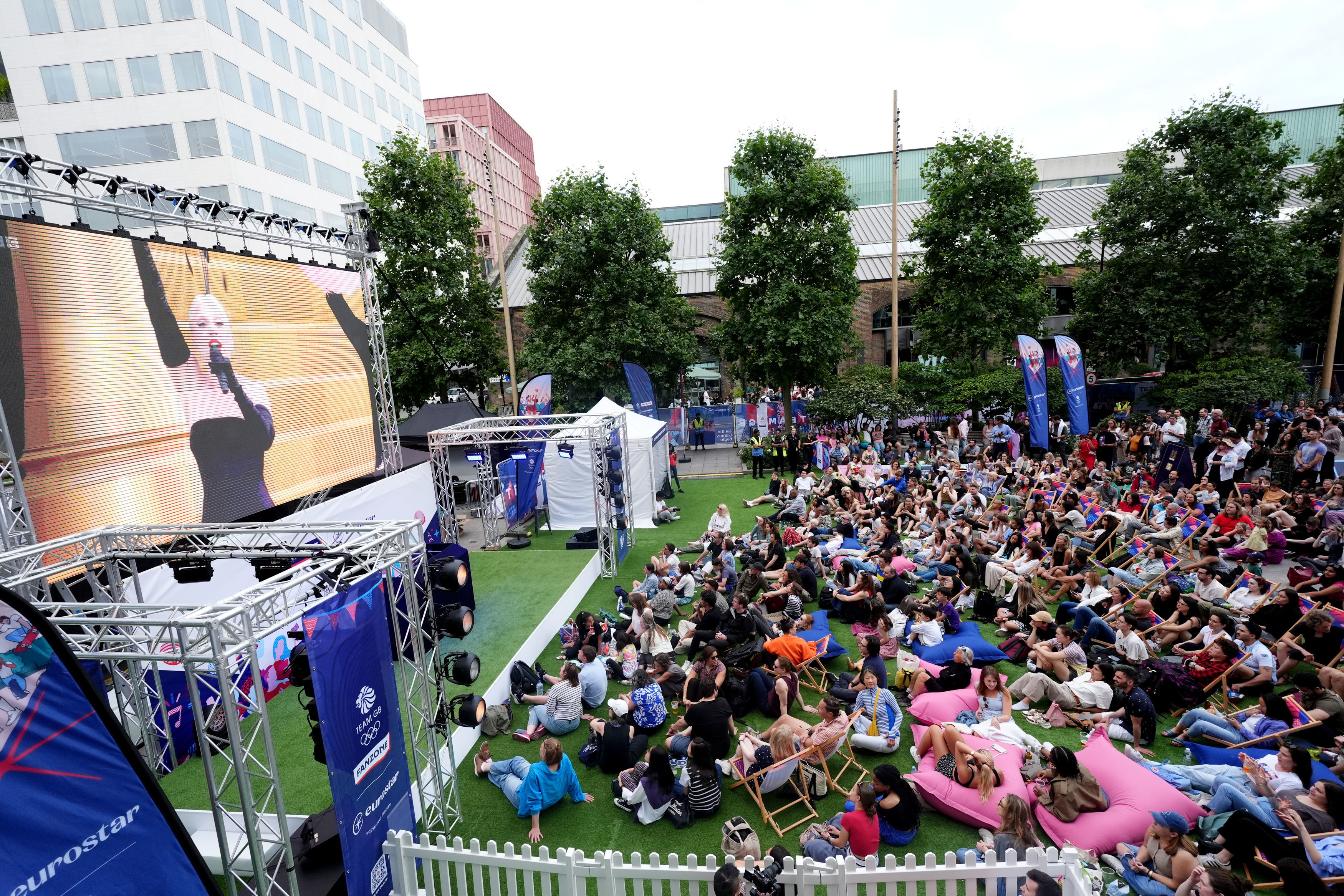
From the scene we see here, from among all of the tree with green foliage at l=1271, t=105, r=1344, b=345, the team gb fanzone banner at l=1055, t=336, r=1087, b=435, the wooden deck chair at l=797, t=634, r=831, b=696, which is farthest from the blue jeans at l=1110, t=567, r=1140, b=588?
the tree with green foliage at l=1271, t=105, r=1344, b=345

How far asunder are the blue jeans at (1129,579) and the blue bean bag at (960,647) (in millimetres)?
2500

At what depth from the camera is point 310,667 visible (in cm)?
457

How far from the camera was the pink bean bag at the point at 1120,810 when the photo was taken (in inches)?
205

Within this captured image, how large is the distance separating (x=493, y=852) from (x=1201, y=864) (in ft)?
16.0

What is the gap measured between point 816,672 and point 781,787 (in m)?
2.45

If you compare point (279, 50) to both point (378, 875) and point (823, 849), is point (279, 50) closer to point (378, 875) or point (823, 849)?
point (378, 875)

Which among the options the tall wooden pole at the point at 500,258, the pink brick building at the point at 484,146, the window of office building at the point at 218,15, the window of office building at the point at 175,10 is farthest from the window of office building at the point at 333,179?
the pink brick building at the point at 484,146

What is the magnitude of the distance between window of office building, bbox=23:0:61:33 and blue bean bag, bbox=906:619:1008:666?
37.9m

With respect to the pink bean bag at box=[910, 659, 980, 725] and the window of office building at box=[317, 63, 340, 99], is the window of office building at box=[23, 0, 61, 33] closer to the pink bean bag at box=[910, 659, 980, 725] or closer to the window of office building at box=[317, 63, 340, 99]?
the window of office building at box=[317, 63, 340, 99]

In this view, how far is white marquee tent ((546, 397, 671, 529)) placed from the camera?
1619 centimetres

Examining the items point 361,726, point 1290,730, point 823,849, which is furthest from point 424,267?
point 1290,730

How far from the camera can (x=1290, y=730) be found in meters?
5.84

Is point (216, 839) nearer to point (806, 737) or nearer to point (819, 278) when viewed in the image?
point (806, 737)

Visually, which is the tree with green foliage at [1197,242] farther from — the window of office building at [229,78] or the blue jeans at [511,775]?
the window of office building at [229,78]
